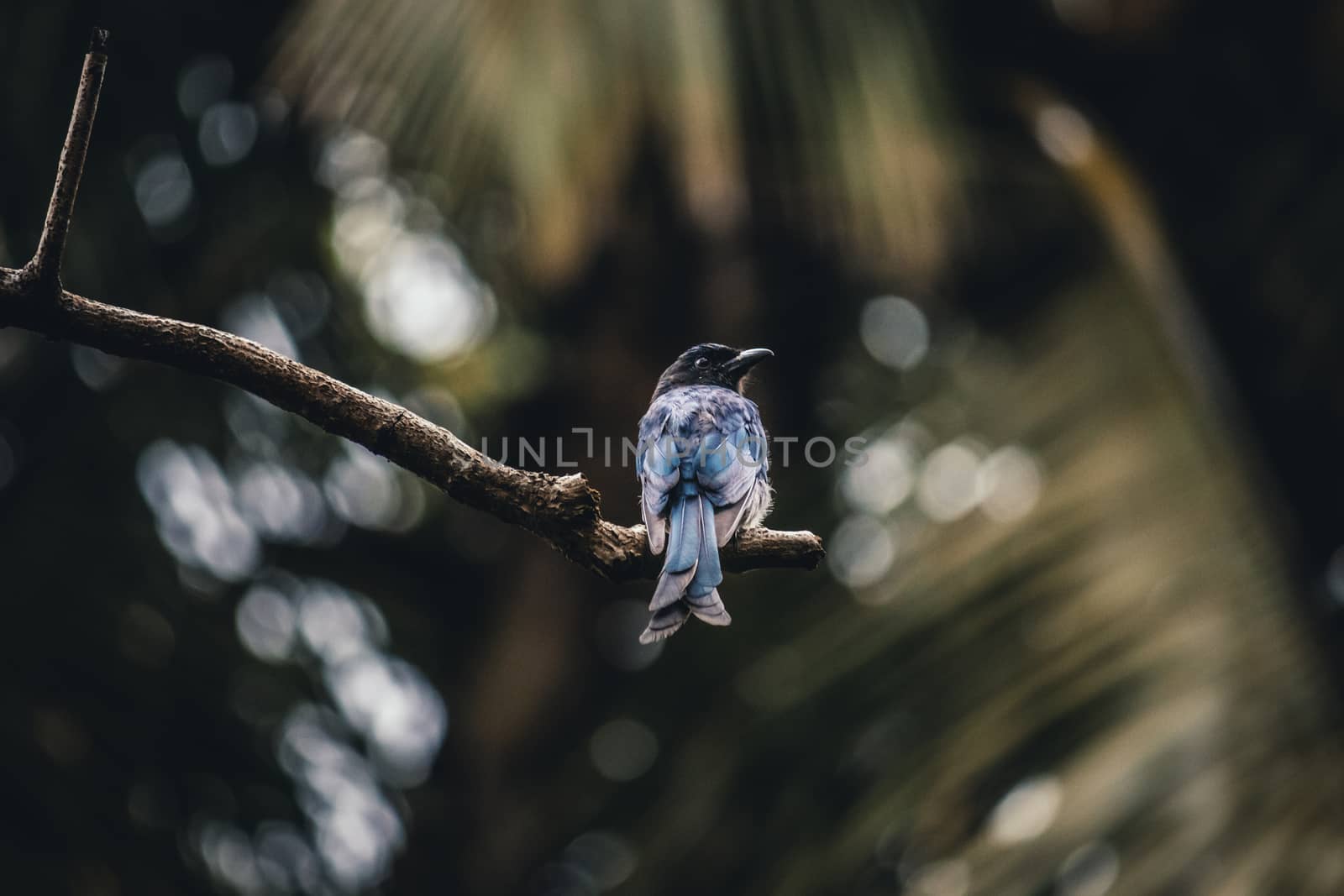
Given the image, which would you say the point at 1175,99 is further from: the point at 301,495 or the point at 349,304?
the point at 301,495

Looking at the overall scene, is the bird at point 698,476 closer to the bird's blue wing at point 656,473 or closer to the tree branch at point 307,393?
the bird's blue wing at point 656,473

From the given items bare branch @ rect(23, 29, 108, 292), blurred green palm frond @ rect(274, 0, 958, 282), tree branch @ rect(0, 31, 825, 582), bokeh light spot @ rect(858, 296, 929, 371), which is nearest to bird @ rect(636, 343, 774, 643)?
tree branch @ rect(0, 31, 825, 582)

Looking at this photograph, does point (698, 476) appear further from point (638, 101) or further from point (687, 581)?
point (638, 101)

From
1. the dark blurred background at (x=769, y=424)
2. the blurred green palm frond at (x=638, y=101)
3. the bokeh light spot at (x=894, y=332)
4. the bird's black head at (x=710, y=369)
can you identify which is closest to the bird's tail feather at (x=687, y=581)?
the dark blurred background at (x=769, y=424)

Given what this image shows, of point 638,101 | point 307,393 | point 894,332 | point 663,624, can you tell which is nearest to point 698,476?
point 663,624

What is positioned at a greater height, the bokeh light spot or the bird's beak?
the bokeh light spot

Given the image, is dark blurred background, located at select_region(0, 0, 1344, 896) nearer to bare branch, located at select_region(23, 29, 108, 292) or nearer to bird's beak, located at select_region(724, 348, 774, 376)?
bird's beak, located at select_region(724, 348, 774, 376)
